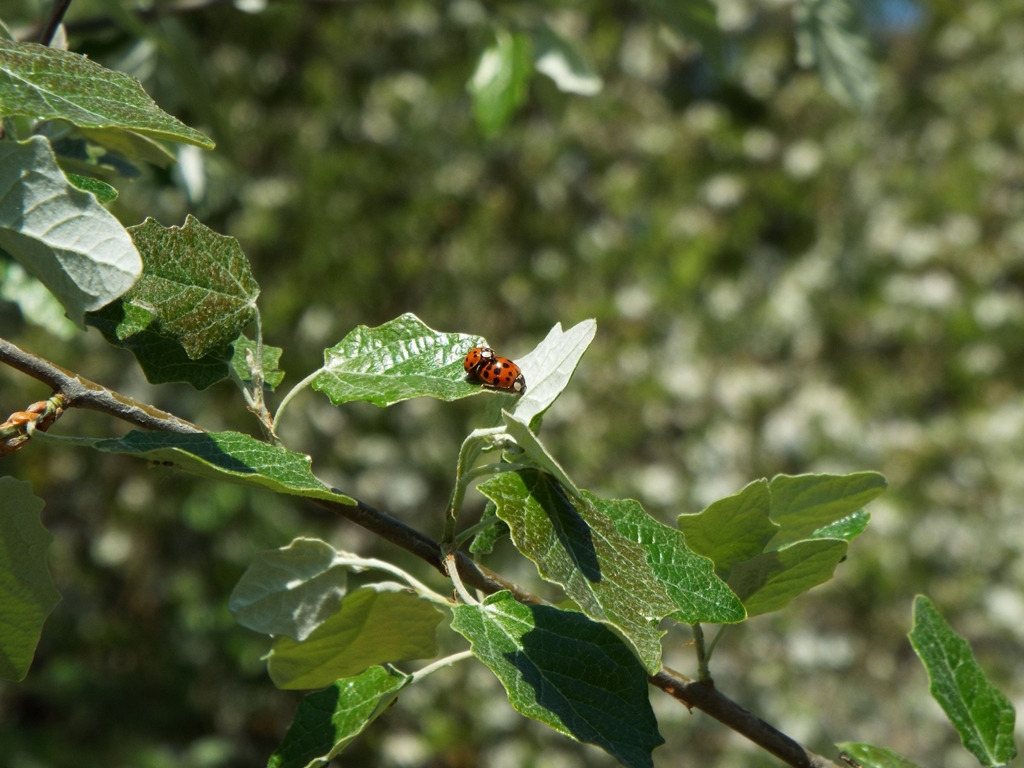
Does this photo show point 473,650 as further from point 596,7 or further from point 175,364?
point 596,7

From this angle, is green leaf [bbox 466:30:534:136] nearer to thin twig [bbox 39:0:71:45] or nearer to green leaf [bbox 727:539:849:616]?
thin twig [bbox 39:0:71:45]

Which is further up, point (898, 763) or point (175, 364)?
point (175, 364)

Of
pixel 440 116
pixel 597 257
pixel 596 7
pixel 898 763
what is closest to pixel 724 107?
pixel 596 7

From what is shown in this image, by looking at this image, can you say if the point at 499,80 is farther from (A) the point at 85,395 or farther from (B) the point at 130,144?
(A) the point at 85,395

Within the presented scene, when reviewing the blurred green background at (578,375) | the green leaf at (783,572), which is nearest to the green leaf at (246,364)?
the green leaf at (783,572)

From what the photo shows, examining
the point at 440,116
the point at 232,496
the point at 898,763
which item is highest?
the point at 898,763

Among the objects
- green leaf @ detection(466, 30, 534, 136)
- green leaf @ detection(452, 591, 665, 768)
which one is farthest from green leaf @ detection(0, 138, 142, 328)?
green leaf @ detection(466, 30, 534, 136)

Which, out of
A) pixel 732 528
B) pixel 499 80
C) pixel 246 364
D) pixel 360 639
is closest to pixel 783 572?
pixel 732 528
